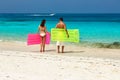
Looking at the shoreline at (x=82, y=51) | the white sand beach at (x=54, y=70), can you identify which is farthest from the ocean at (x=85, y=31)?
the white sand beach at (x=54, y=70)

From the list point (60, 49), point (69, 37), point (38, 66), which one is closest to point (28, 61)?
point (38, 66)

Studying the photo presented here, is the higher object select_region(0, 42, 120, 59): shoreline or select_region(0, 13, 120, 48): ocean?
select_region(0, 13, 120, 48): ocean

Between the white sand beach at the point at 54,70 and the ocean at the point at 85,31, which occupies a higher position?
the ocean at the point at 85,31

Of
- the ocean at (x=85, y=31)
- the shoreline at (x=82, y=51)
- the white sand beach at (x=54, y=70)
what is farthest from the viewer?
the ocean at (x=85, y=31)

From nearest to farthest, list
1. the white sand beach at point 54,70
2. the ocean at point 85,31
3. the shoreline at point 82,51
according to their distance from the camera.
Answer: the white sand beach at point 54,70
the shoreline at point 82,51
the ocean at point 85,31

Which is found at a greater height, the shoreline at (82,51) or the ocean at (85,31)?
the ocean at (85,31)

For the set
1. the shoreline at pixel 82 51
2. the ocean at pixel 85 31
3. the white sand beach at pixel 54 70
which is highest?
the ocean at pixel 85 31

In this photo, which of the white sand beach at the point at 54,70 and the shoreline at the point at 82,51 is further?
the shoreline at the point at 82,51

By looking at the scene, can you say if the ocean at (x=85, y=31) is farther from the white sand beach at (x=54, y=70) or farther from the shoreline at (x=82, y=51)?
the white sand beach at (x=54, y=70)

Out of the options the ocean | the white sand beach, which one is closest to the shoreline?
the white sand beach

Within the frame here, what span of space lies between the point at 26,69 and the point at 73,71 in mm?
1122

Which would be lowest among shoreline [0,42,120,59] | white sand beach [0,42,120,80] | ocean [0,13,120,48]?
white sand beach [0,42,120,80]

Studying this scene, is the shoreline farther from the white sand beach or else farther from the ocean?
the ocean

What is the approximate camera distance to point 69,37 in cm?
1408
